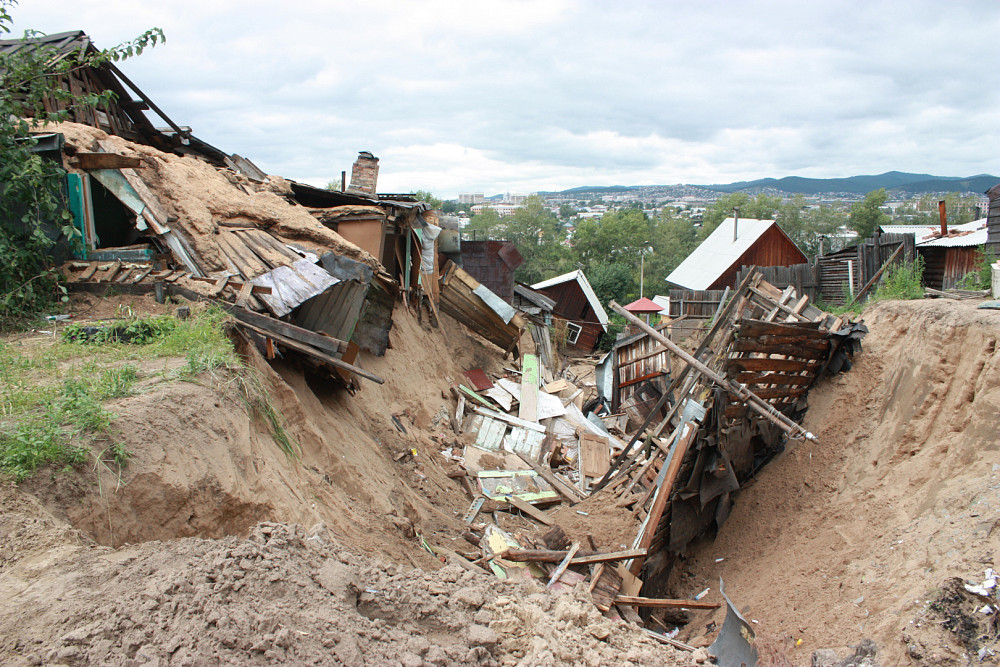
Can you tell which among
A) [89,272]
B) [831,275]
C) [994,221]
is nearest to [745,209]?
[831,275]

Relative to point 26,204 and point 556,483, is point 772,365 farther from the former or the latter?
point 26,204

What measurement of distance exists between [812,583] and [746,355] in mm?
2634

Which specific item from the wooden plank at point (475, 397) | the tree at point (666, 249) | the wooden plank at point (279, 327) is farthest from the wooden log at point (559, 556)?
the tree at point (666, 249)

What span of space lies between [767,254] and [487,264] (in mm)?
16139

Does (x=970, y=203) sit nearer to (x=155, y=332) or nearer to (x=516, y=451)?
(x=516, y=451)

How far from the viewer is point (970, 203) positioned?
60.7 m

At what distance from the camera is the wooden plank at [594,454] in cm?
1220

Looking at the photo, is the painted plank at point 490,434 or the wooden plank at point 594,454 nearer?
the wooden plank at point 594,454

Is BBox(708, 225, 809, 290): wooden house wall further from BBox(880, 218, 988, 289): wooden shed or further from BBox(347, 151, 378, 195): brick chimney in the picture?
BBox(347, 151, 378, 195): brick chimney

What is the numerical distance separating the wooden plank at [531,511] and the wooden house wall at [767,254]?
73.2ft

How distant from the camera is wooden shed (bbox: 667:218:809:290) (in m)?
29.7

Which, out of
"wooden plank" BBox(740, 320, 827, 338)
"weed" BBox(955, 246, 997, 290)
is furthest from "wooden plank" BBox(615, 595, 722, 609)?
"weed" BBox(955, 246, 997, 290)

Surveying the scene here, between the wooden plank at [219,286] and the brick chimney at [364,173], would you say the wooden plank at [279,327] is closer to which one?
the wooden plank at [219,286]

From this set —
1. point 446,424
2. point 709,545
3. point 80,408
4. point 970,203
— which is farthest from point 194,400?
point 970,203
